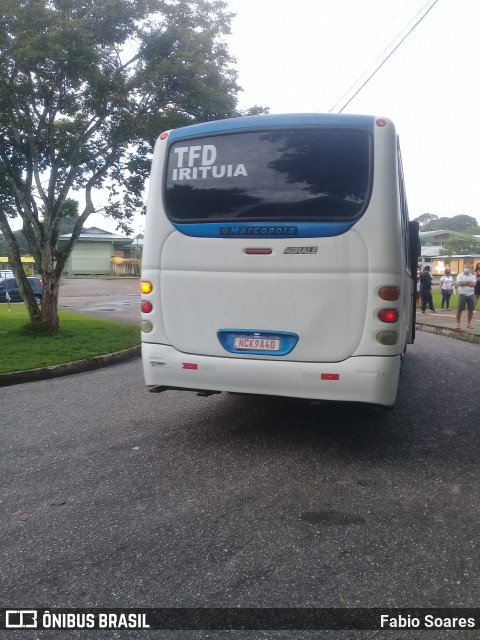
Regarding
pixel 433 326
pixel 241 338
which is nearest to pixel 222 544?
pixel 241 338

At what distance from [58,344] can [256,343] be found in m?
7.39

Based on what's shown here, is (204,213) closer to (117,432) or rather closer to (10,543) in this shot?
(117,432)

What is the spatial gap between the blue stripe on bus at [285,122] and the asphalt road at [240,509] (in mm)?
2841

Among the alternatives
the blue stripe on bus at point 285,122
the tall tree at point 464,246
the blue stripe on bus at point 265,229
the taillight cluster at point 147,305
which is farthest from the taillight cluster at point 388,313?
the tall tree at point 464,246

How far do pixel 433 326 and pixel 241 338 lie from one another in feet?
40.9

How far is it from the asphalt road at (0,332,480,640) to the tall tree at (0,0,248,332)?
6904mm

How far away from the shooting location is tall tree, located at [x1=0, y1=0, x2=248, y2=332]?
33.9 feet

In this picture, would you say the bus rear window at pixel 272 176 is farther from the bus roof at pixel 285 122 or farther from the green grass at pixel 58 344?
the green grass at pixel 58 344

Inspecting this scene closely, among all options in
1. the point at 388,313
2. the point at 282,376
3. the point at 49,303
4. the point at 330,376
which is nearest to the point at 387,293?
the point at 388,313

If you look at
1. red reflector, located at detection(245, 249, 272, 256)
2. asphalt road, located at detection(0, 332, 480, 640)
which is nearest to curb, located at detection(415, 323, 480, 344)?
asphalt road, located at detection(0, 332, 480, 640)

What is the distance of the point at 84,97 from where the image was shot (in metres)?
11.3

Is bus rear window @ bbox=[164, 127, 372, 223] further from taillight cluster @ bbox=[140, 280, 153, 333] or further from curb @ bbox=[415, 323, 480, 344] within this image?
curb @ bbox=[415, 323, 480, 344]

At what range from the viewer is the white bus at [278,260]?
14.8 feet

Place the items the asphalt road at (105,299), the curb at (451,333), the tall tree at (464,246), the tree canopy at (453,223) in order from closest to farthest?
the curb at (451,333) → the asphalt road at (105,299) → the tall tree at (464,246) → the tree canopy at (453,223)
